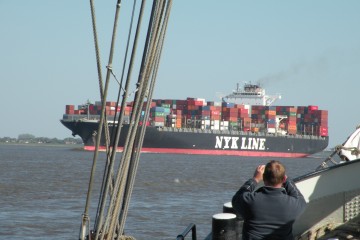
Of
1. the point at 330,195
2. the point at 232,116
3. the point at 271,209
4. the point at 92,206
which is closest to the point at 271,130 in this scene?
the point at 232,116

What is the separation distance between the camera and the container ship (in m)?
79.8

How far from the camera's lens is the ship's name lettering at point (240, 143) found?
85.1 m

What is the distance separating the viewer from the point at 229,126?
92.6 m

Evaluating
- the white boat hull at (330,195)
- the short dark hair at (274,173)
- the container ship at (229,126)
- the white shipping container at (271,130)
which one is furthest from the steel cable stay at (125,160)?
the white shipping container at (271,130)

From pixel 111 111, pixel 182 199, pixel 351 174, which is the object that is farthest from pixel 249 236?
pixel 111 111

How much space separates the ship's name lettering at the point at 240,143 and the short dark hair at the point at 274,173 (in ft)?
264

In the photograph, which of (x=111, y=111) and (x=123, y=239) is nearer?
(x=123, y=239)

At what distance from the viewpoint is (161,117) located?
87438 millimetres

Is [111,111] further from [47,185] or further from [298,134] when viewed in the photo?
[47,185]

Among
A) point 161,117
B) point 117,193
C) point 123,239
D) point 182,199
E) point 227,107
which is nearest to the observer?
Answer: point 117,193

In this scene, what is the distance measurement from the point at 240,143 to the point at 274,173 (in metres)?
84.3

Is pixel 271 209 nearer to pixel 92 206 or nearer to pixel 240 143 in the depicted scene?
pixel 92 206

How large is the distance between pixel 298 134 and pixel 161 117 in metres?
19.6

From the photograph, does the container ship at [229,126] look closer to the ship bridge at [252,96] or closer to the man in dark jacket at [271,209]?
the ship bridge at [252,96]
